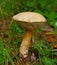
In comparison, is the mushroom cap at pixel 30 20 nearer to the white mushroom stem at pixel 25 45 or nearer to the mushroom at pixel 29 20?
the mushroom at pixel 29 20

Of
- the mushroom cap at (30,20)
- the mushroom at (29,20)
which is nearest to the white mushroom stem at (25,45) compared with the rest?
the mushroom at (29,20)

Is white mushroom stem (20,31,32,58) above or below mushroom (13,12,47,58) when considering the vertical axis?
below

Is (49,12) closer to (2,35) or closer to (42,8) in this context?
(42,8)

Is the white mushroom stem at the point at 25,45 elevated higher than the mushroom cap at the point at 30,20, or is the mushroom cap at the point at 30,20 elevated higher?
the mushroom cap at the point at 30,20

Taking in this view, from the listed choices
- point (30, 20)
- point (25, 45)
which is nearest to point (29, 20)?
point (30, 20)

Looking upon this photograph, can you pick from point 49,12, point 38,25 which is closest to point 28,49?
point 38,25

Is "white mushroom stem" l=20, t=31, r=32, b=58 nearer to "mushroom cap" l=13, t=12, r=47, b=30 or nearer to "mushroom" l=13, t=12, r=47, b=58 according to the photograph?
"mushroom" l=13, t=12, r=47, b=58

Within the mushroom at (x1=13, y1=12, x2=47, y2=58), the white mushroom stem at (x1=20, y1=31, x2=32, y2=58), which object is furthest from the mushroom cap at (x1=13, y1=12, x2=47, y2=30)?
the white mushroom stem at (x1=20, y1=31, x2=32, y2=58)

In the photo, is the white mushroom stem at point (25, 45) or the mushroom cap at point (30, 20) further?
the white mushroom stem at point (25, 45)

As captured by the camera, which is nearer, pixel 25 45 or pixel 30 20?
pixel 30 20

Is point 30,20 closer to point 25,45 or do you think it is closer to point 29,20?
point 29,20

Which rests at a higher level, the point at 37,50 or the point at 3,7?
the point at 3,7
